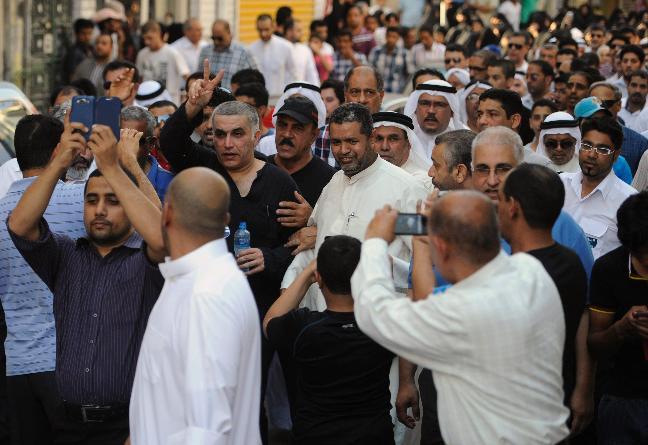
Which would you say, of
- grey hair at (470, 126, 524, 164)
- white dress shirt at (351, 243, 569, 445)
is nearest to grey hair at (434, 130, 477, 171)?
grey hair at (470, 126, 524, 164)

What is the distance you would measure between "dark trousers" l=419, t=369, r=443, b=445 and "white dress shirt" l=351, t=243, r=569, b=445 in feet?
5.51

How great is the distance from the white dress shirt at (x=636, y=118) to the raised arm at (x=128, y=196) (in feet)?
27.3

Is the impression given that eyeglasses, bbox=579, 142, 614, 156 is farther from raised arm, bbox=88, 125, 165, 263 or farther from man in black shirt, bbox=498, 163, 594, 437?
raised arm, bbox=88, 125, 165, 263

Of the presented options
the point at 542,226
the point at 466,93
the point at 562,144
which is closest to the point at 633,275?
the point at 542,226

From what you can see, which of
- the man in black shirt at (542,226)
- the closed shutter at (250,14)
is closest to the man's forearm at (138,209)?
the man in black shirt at (542,226)

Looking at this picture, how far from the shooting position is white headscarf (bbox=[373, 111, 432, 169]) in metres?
7.88

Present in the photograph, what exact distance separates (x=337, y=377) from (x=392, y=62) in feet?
47.8

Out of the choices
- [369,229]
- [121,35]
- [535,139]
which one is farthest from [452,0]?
[369,229]

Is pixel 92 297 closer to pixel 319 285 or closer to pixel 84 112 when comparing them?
pixel 84 112

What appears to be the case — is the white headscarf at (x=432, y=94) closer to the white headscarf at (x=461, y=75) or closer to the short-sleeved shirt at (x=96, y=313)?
the white headscarf at (x=461, y=75)

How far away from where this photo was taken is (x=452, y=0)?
Answer: 1309 inches

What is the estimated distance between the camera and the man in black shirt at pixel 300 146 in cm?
792

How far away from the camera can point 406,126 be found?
792 centimetres

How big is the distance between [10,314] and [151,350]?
5.91 feet
